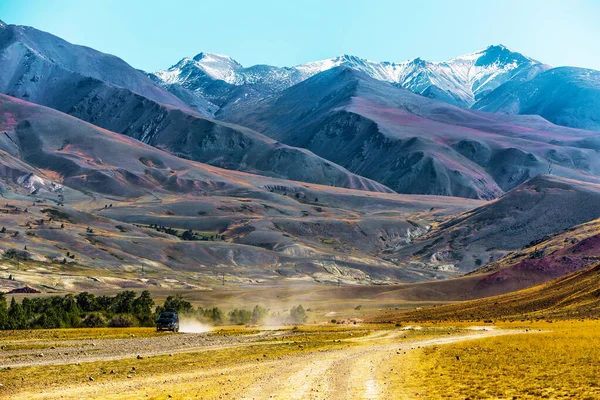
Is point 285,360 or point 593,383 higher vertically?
point 593,383

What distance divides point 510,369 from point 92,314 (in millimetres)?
47575

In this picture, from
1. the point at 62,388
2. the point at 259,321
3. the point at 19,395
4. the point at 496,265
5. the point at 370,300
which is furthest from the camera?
the point at 496,265

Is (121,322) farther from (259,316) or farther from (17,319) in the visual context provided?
(259,316)

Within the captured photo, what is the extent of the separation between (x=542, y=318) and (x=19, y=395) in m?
59.5

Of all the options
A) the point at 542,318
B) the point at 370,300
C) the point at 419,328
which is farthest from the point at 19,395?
the point at 370,300

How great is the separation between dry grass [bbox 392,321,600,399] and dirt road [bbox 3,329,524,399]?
1322mm

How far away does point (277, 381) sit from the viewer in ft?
93.1

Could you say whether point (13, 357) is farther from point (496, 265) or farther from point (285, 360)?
point (496, 265)

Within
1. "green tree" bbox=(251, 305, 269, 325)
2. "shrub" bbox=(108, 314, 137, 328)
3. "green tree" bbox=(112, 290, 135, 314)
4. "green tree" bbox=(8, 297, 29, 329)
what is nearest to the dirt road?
"green tree" bbox=(8, 297, 29, 329)

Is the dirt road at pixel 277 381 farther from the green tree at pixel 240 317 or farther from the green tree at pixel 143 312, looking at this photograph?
the green tree at pixel 240 317

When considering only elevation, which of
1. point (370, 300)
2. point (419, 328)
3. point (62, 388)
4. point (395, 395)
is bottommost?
point (370, 300)

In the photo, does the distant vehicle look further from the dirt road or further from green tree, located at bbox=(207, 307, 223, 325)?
green tree, located at bbox=(207, 307, 223, 325)

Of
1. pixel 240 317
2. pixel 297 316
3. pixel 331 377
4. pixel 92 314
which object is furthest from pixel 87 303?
pixel 331 377

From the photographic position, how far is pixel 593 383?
26062mm
